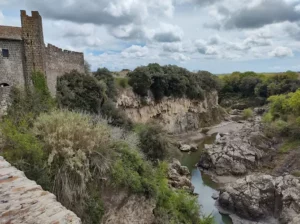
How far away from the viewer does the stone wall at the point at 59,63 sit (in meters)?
20.2

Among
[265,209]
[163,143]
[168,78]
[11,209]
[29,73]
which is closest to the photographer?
[11,209]

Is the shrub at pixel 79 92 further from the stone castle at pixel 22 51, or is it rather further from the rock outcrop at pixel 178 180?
the rock outcrop at pixel 178 180

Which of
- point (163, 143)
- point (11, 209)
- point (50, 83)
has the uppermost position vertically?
point (50, 83)

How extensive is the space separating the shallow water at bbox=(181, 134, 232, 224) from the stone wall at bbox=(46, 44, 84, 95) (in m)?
14.3

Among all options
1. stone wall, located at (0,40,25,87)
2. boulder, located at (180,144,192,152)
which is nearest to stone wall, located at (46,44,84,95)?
stone wall, located at (0,40,25,87)

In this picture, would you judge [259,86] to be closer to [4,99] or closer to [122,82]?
[122,82]

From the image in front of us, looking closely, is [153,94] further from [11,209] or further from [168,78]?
[11,209]

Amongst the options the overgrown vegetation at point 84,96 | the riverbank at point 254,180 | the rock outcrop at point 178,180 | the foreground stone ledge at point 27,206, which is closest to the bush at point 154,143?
the rock outcrop at point 178,180

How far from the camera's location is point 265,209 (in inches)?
787

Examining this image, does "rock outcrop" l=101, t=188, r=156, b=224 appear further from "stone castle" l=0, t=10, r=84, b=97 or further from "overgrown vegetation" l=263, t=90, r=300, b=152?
"overgrown vegetation" l=263, t=90, r=300, b=152

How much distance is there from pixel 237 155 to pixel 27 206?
27177mm

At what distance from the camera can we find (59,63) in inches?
868

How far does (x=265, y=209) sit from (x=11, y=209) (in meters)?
19.7

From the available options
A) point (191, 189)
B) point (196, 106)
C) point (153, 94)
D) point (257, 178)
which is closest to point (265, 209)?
point (257, 178)
